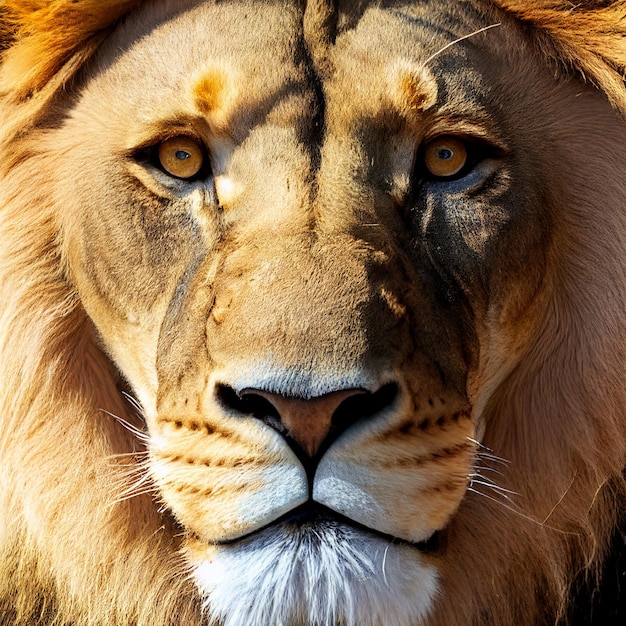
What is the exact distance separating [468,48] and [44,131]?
113 centimetres

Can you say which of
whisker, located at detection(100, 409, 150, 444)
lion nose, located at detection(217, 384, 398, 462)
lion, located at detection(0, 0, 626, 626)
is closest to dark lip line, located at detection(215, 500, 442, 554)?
lion, located at detection(0, 0, 626, 626)

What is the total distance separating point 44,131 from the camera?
2791 millimetres

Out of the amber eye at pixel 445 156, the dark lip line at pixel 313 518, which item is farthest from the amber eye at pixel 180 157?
the dark lip line at pixel 313 518

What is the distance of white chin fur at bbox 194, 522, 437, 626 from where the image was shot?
2.24 metres

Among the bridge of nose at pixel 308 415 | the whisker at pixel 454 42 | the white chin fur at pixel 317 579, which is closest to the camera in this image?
the bridge of nose at pixel 308 415

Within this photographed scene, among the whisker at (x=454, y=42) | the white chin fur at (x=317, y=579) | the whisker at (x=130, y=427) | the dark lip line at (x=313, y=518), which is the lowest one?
the white chin fur at (x=317, y=579)

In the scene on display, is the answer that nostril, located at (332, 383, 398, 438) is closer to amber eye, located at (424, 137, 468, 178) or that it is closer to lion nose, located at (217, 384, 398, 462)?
lion nose, located at (217, 384, 398, 462)

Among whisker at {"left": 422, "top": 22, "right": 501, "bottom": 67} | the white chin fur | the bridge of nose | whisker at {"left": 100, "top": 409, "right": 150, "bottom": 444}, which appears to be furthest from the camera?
whisker at {"left": 100, "top": 409, "right": 150, "bottom": 444}

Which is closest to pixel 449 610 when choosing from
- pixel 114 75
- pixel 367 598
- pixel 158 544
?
pixel 367 598

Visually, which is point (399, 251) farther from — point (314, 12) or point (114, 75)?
point (114, 75)

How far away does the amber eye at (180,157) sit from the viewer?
2645 millimetres

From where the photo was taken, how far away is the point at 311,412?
2.13m

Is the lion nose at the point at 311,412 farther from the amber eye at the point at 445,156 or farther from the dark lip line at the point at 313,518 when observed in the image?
the amber eye at the point at 445,156

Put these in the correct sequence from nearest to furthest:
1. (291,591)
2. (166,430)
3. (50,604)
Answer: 1. (291,591)
2. (166,430)
3. (50,604)
